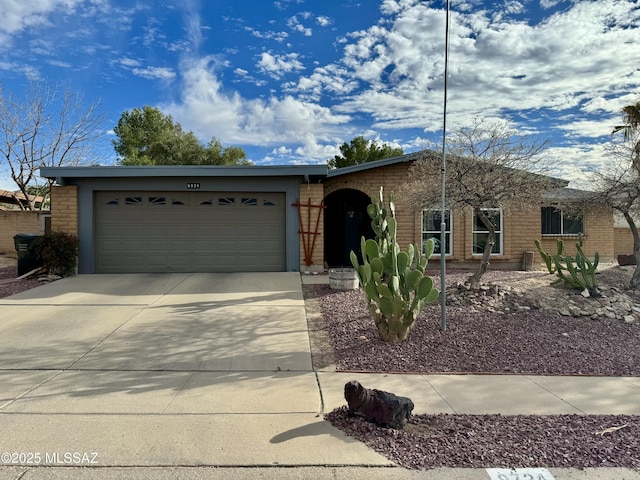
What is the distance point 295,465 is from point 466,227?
1225 centimetres

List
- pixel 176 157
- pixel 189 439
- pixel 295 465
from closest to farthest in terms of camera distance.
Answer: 1. pixel 295 465
2. pixel 189 439
3. pixel 176 157

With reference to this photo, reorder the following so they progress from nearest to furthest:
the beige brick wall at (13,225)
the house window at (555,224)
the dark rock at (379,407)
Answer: the dark rock at (379,407) < the house window at (555,224) < the beige brick wall at (13,225)

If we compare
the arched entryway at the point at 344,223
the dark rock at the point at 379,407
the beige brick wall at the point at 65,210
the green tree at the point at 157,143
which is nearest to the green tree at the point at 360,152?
the green tree at the point at 157,143

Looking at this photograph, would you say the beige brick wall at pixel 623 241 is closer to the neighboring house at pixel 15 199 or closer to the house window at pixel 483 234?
the house window at pixel 483 234

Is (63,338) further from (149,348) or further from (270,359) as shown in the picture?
(270,359)

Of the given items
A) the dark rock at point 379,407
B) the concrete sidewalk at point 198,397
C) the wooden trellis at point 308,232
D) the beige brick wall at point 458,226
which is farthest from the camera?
the beige brick wall at point 458,226

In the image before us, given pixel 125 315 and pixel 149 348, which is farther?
pixel 125 315

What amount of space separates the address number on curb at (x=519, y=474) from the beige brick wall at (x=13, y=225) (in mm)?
20659

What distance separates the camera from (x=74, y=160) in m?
25.1

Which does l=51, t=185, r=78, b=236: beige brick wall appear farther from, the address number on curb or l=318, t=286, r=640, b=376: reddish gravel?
the address number on curb

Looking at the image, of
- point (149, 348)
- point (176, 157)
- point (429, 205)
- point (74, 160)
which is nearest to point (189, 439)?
point (149, 348)

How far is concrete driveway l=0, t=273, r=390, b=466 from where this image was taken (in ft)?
11.5

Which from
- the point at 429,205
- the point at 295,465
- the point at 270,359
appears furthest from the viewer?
the point at 429,205

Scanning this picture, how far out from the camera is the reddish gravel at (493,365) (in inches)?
136
